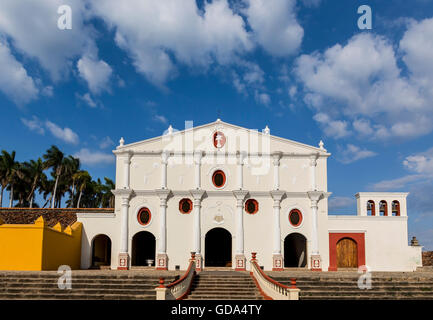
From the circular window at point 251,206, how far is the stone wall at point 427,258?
39.9 ft

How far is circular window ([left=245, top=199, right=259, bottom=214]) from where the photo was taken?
1068 inches

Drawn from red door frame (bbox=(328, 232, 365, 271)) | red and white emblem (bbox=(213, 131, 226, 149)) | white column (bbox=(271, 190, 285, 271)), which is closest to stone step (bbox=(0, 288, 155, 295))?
white column (bbox=(271, 190, 285, 271))

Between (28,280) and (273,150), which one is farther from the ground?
(273,150)

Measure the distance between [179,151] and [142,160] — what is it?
97.2 inches

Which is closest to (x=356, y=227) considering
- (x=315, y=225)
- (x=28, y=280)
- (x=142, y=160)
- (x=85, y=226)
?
(x=315, y=225)

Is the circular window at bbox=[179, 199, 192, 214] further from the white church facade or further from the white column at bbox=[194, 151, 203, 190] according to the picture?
the white column at bbox=[194, 151, 203, 190]

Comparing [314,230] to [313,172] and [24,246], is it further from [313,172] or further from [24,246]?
[24,246]

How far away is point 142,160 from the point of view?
27.5 meters

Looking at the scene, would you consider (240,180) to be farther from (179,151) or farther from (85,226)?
(85,226)

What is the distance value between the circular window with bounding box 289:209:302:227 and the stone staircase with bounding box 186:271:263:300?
8235mm

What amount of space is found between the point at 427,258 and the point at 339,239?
22.2 feet

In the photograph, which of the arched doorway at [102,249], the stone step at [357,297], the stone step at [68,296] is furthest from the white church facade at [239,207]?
the stone step at [68,296]

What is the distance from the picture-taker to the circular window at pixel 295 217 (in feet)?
88.9

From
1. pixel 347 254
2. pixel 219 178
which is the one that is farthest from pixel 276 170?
pixel 347 254
